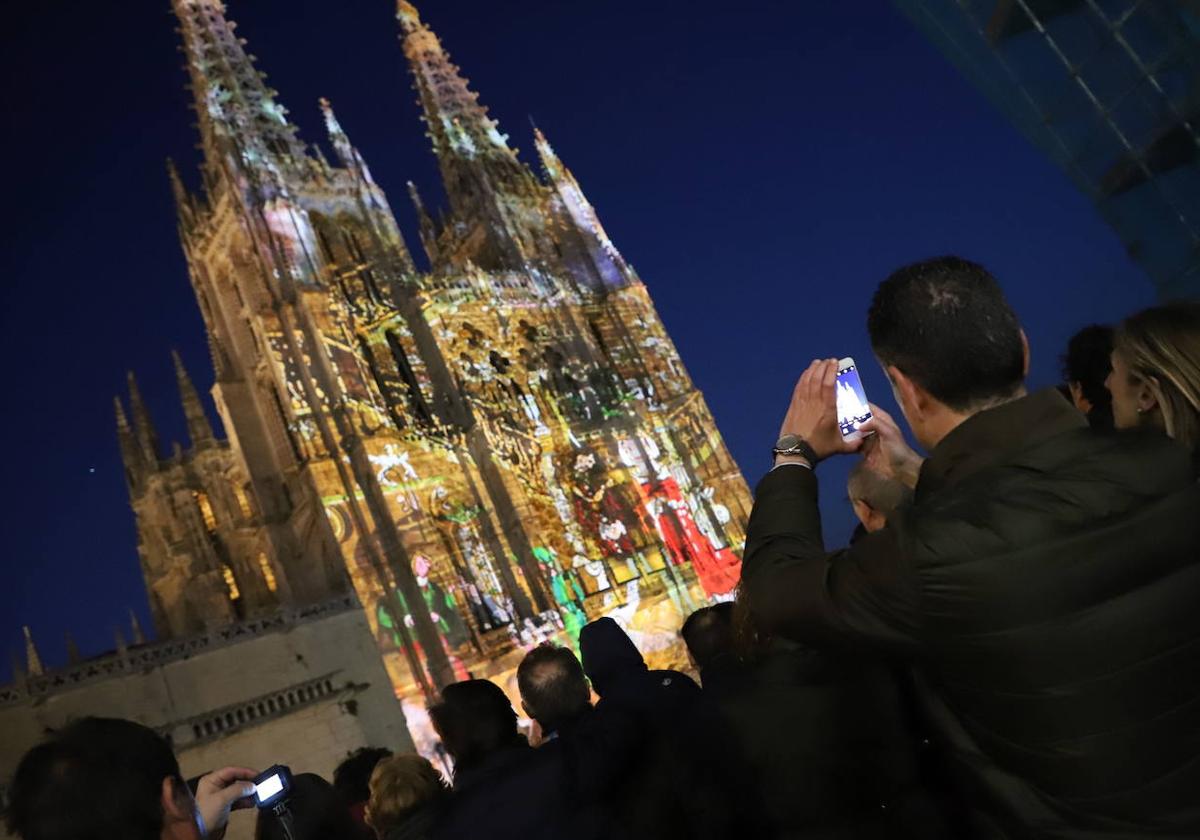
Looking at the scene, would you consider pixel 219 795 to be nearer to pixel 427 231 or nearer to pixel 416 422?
pixel 416 422

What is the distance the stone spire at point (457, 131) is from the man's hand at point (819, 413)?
1284 inches

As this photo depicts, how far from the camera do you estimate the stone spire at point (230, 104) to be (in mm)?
28531

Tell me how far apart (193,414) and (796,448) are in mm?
33044

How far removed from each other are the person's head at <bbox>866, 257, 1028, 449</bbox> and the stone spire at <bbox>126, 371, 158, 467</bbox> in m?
34.2

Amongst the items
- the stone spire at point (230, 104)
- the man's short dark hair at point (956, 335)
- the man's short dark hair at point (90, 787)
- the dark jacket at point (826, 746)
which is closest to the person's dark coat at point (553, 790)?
the dark jacket at point (826, 746)

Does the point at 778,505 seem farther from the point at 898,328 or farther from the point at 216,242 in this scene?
the point at 216,242

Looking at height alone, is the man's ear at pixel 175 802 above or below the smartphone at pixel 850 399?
below

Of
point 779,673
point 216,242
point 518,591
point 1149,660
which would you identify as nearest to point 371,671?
point 518,591

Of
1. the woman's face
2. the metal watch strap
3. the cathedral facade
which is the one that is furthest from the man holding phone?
the cathedral facade

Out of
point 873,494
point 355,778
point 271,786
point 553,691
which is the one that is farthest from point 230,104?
point 873,494

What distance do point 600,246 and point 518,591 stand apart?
1530cm

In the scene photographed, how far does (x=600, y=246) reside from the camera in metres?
34.9

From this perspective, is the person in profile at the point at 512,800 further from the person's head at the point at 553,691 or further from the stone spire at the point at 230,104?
the stone spire at the point at 230,104

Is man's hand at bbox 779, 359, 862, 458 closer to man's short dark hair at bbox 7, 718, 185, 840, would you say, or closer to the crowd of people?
the crowd of people
